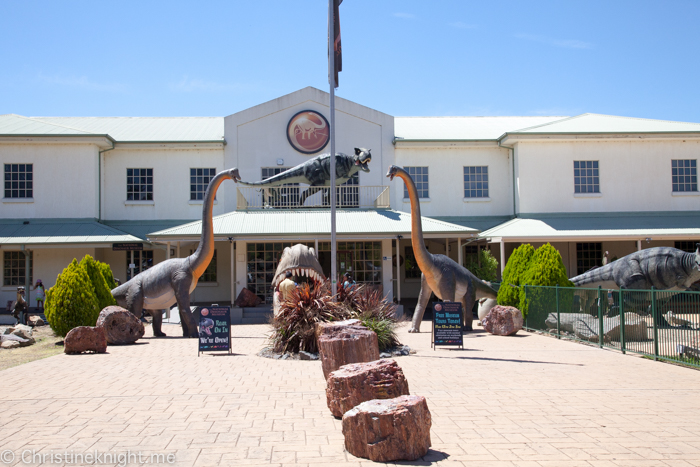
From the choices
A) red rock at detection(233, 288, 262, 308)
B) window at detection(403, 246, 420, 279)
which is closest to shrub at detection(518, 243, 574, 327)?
window at detection(403, 246, 420, 279)

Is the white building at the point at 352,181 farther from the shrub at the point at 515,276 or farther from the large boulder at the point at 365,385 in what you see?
the large boulder at the point at 365,385

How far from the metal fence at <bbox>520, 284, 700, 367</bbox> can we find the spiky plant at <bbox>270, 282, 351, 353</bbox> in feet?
17.4

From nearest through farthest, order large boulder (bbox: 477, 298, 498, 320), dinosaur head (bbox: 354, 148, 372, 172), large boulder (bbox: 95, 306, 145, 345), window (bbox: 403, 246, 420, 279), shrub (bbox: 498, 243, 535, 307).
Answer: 1. large boulder (bbox: 95, 306, 145, 345)
2. shrub (bbox: 498, 243, 535, 307)
3. large boulder (bbox: 477, 298, 498, 320)
4. dinosaur head (bbox: 354, 148, 372, 172)
5. window (bbox: 403, 246, 420, 279)

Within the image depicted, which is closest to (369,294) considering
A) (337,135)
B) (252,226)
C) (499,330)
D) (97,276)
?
(499,330)

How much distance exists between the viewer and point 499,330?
13.5 metres

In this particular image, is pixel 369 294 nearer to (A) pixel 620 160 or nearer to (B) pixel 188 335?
(B) pixel 188 335

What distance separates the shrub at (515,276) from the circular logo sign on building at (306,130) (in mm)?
9835

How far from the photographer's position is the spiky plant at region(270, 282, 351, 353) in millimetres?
10133

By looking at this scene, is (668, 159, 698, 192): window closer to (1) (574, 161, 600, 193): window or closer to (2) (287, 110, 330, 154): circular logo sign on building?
(1) (574, 161, 600, 193): window

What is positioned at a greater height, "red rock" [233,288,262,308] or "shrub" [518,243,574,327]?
"shrub" [518,243,574,327]

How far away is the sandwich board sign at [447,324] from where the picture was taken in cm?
1085

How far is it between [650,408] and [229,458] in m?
4.57

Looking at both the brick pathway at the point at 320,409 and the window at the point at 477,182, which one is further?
the window at the point at 477,182

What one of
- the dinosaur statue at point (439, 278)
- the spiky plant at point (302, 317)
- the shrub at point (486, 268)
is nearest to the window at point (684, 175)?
the shrub at point (486, 268)
